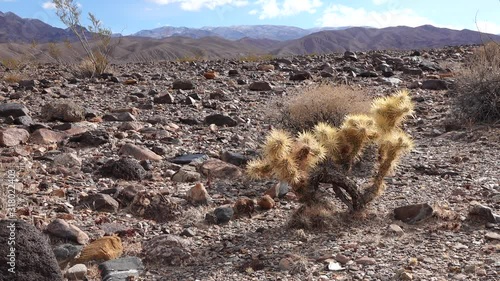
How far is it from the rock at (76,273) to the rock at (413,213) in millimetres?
2686

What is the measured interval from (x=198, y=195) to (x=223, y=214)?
1.75 feet

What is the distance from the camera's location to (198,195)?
534cm

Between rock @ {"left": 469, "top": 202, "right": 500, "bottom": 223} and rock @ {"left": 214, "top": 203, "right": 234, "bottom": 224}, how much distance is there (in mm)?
2092

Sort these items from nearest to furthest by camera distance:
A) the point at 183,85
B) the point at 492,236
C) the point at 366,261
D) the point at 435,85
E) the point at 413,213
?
the point at 366,261 < the point at 492,236 < the point at 413,213 < the point at 435,85 < the point at 183,85

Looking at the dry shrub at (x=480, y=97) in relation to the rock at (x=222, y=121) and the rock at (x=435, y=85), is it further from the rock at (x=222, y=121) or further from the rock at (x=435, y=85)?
the rock at (x=222, y=121)

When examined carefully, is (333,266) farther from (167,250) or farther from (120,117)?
(120,117)

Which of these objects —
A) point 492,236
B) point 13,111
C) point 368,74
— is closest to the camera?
point 492,236

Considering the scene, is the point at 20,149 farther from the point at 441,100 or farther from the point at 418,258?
the point at 441,100

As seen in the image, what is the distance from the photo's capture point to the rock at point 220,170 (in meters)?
6.18

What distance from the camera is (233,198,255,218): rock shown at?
5066 millimetres

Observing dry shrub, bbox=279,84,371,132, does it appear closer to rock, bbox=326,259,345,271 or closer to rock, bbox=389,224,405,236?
rock, bbox=389,224,405,236

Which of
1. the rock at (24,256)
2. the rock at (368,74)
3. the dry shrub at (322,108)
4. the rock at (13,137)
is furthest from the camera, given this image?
the rock at (368,74)

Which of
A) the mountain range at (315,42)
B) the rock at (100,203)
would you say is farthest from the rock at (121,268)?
the mountain range at (315,42)

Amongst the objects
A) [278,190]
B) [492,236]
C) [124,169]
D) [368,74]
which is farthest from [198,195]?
[368,74]
